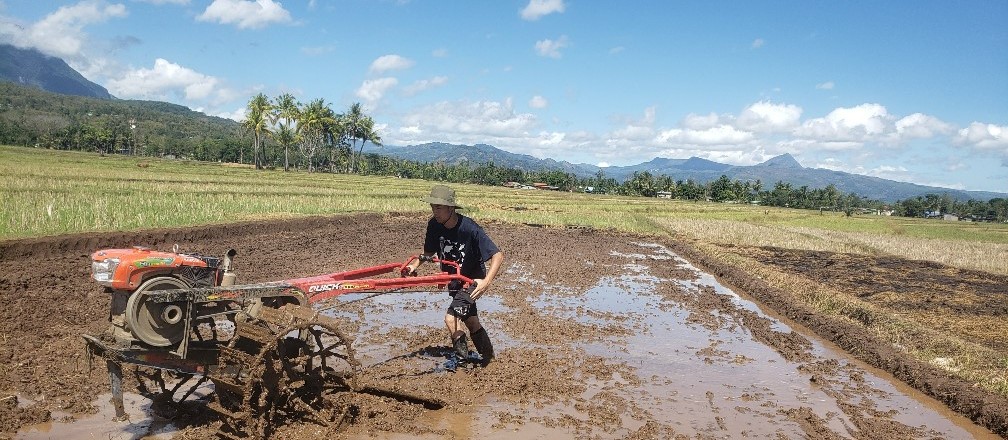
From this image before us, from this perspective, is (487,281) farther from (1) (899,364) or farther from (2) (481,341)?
(1) (899,364)

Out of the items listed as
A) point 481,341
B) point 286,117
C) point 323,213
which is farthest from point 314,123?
point 481,341

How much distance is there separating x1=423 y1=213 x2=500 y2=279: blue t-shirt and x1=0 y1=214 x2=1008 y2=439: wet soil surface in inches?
45.0

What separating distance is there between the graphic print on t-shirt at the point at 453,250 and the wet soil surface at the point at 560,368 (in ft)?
3.96

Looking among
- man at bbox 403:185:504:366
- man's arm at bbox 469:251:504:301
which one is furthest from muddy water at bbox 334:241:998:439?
man's arm at bbox 469:251:504:301

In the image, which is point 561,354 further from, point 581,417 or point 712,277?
point 712,277

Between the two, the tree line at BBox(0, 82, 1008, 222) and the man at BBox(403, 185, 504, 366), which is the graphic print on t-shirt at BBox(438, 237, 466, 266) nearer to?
the man at BBox(403, 185, 504, 366)

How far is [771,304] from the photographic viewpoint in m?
12.8

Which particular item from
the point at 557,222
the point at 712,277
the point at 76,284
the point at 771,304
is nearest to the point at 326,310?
the point at 76,284

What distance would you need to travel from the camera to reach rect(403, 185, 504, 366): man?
20.7 ft

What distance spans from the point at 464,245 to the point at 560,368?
1.88 meters

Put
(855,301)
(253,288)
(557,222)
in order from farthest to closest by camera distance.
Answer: (557,222)
(855,301)
(253,288)

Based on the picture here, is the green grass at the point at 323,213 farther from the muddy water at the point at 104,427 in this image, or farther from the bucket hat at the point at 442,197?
the muddy water at the point at 104,427

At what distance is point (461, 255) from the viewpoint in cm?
655

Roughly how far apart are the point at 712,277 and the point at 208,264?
14.4 metres
